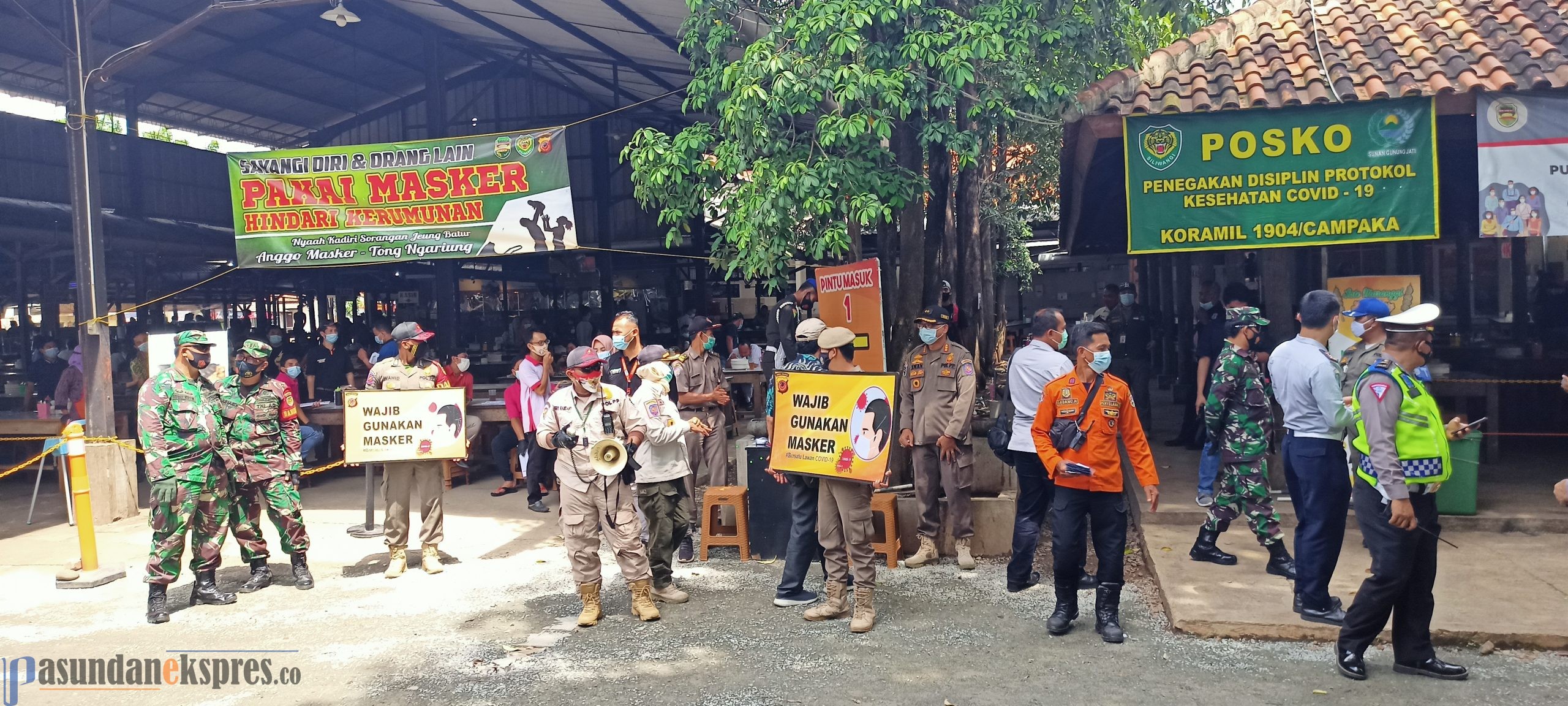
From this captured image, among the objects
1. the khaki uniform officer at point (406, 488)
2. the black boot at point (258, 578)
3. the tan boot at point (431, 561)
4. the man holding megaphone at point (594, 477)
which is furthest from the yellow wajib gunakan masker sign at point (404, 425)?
the man holding megaphone at point (594, 477)

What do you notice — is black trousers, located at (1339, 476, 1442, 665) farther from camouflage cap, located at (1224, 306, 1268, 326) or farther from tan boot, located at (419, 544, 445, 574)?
tan boot, located at (419, 544, 445, 574)

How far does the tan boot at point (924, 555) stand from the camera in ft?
25.1

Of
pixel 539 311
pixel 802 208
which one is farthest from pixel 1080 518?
pixel 539 311

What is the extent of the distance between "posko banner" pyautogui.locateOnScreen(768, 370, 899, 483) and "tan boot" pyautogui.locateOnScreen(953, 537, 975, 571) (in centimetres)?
154

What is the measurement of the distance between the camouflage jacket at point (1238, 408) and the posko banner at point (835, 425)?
2.32m

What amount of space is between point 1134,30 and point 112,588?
11.7 m

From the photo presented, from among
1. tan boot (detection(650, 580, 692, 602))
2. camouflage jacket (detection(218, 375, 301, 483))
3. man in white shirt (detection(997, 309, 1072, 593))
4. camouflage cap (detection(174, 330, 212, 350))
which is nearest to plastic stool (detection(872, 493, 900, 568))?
man in white shirt (detection(997, 309, 1072, 593))

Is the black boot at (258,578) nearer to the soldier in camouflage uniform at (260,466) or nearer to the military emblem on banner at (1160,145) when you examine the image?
the soldier in camouflage uniform at (260,466)

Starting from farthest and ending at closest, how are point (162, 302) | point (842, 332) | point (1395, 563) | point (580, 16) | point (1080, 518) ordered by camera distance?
point (162, 302), point (580, 16), point (842, 332), point (1080, 518), point (1395, 563)

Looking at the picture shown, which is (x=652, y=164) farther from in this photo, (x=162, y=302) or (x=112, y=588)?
(x=162, y=302)

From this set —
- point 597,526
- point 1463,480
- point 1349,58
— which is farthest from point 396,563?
point 1349,58

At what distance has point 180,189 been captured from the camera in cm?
1738

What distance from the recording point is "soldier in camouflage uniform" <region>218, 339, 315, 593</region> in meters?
Answer: 7.52

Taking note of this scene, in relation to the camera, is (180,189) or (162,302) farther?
(162,302)
